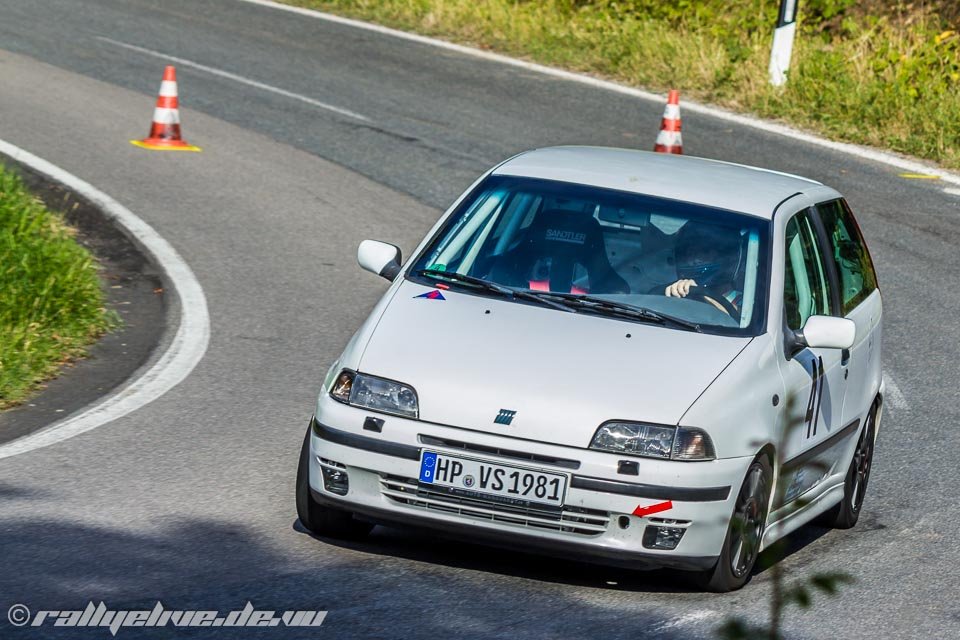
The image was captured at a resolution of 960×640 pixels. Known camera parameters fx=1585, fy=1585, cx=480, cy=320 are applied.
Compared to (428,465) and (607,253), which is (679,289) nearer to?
(607,253)

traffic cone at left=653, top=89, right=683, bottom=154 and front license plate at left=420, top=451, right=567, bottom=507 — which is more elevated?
front license plate at left=420, top=451, right=567, bottom=507

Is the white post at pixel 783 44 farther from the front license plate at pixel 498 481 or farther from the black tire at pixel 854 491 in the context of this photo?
the front license plate at pixel 498 481

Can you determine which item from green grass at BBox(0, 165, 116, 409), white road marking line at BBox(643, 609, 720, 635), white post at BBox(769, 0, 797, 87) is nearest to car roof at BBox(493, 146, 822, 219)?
white road marking line at BBox(643, 609, 720, 635)

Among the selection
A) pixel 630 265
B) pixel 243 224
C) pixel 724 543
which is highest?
pixel 630 265

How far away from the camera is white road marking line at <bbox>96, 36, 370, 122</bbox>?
17.6 metres

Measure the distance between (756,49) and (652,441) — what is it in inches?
608

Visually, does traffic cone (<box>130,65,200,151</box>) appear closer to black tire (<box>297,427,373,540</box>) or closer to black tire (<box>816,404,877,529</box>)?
black tire (<box>816,404,877,529</box>)

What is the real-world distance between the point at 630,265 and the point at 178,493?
211cm

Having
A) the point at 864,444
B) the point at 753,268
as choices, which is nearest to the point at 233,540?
the point at 753,268

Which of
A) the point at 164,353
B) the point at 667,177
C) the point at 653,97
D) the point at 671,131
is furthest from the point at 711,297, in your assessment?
the point at 653,97

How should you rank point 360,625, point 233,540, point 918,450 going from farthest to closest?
1. point 918,450
2. point 233,540
3. point 360,625

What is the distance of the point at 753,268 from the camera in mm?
6555

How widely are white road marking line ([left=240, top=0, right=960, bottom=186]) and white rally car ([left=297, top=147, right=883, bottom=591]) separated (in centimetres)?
994

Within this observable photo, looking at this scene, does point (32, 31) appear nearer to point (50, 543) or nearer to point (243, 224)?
point (243, 224)
